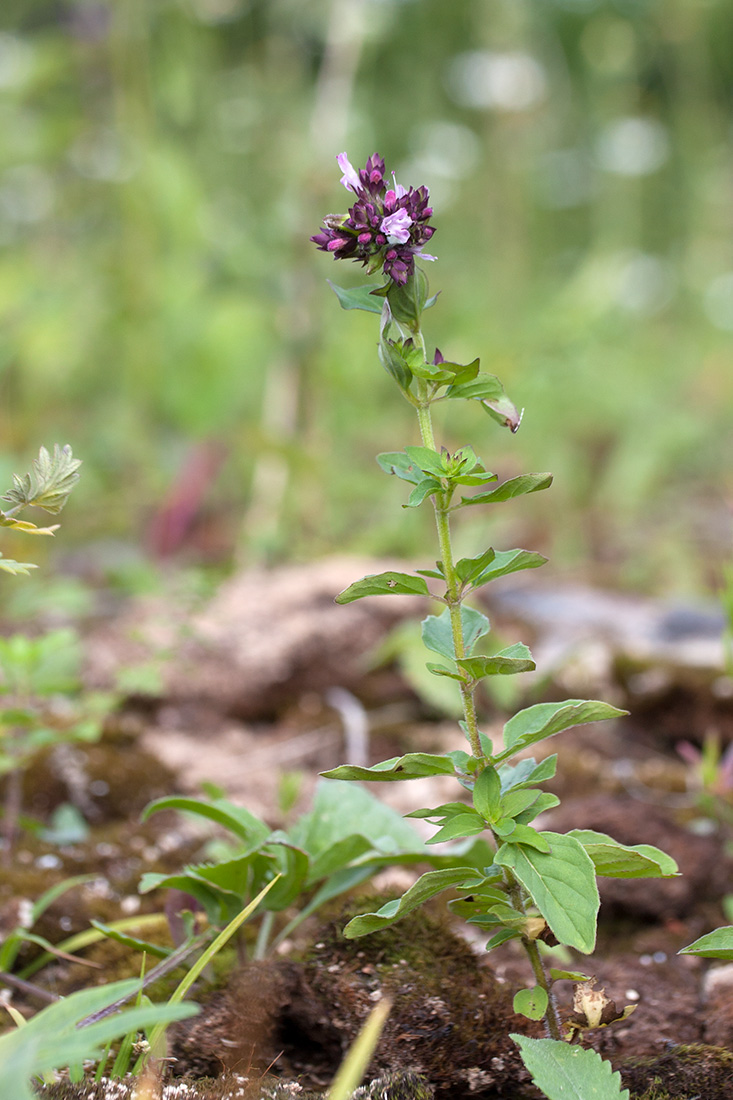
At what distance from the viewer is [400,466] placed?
2.51 feet

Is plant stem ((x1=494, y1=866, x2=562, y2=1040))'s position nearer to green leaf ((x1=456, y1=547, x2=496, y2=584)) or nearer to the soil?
the soil

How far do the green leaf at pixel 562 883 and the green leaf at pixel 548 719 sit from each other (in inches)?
3.0

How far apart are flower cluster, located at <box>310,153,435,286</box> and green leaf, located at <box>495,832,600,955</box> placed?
465mm

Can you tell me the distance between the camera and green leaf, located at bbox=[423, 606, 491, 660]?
78 centimetres

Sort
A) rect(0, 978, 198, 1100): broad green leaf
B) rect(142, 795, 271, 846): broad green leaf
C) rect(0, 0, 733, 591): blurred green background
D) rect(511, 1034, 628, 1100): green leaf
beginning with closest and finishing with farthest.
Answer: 1. rect(0, 978, 198, 1100): broad green leaf
2. rect(511, 1034, 628, 1100): green leaf
3. rect(142, 795, 271, 846): broad green leaf
4. rect(0, 0, 733, 591): blurred green background

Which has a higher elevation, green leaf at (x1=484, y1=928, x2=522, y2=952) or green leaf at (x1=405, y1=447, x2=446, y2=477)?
green leaf at (x1=405, y1=447, x2=446, y2=477)

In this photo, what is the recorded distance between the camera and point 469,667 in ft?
2.38

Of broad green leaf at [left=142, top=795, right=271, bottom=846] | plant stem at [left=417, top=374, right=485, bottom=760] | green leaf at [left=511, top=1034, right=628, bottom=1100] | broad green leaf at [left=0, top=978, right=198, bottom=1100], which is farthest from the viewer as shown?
broad green leaf at [left=142, top=795, right=271, bottom=846]

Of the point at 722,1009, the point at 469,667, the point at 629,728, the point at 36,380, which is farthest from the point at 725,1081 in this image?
the point at 36,380

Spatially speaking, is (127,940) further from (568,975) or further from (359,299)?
Result: (359,299)

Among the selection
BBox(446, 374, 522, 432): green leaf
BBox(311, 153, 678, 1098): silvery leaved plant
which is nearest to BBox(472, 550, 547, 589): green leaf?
BBox(311, 153, 678, 1098): silvery leaved plant

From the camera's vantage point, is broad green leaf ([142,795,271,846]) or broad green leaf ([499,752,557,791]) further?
broad green leaf ([142,795,271,846])

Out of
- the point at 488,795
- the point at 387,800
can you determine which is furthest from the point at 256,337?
the point at 488,795

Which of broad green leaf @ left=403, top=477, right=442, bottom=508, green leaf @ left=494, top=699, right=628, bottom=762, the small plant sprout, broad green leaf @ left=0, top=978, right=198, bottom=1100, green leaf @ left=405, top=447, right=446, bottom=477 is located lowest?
broad green leaf @ left=0, top=978, right=198, bottom=1100
